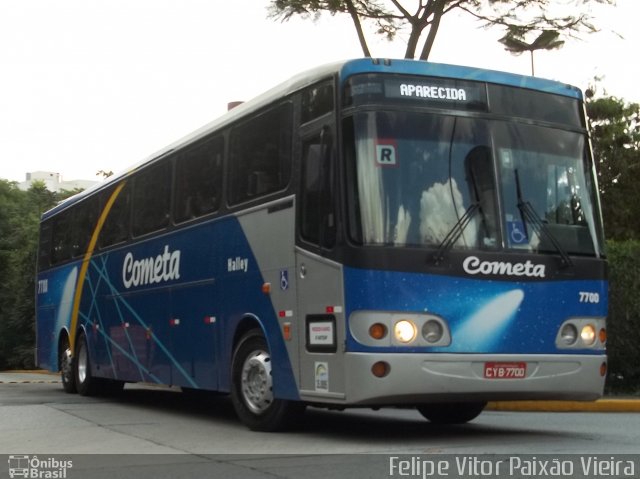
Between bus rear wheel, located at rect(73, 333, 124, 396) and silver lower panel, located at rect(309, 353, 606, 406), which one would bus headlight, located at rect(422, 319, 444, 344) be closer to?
Answer: silver lower panel, located at rect(309, 353, 606, 406)

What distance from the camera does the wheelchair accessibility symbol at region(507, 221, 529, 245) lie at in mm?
10102

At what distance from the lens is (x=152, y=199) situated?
50.2 ft

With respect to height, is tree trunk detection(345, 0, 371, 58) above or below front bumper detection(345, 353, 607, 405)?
above

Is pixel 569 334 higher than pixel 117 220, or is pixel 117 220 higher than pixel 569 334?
pixel 117 220

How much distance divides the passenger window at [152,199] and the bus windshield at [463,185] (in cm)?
526

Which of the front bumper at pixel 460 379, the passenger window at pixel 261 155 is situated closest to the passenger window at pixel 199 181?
the passenger window at pixel 261 155

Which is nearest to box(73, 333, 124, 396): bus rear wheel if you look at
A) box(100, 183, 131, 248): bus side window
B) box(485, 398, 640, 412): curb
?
box(100, 183, 131, 248): bus side window

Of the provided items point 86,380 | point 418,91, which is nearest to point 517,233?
point 418,91

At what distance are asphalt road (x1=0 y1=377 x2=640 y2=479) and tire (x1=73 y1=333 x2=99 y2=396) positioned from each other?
2.78 metres

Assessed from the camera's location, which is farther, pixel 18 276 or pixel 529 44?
pixel 18 276

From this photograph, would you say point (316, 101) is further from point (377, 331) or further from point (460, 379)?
point (460, 379)

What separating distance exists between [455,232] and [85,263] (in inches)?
399

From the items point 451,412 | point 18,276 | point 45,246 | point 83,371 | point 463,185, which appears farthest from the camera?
point 18,276

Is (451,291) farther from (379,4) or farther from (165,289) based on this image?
(379,4)
